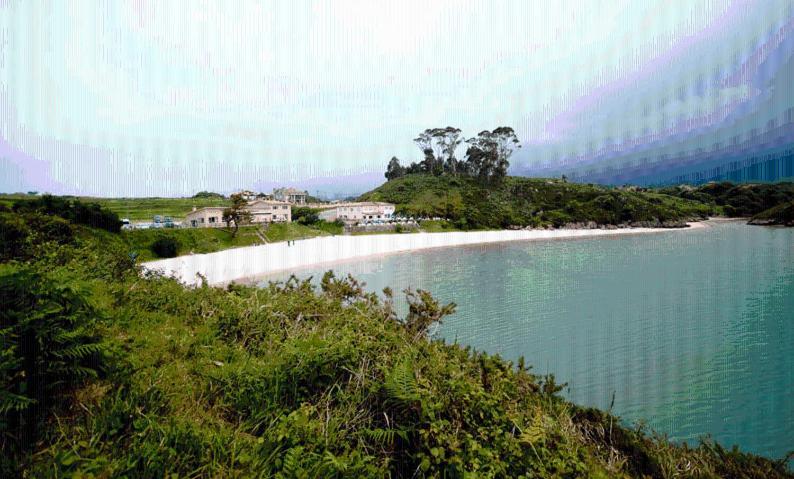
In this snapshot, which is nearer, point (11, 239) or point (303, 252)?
point (11, 239)

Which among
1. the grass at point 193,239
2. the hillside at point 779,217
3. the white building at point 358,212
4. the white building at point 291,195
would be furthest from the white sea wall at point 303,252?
the hillside at point 779,217

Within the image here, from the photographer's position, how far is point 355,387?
361 cm

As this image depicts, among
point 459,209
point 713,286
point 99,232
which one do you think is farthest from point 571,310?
point 459,209

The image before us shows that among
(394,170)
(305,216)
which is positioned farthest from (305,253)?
(394,170)

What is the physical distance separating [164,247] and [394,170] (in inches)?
3588

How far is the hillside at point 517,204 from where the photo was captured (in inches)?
2987

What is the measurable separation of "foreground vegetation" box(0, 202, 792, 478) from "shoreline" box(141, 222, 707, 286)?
1396 cm

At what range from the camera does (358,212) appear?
242ft

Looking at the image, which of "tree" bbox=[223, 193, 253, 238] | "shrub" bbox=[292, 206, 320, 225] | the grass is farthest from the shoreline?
"shrub" bbox=[292, 206, 320, 225]

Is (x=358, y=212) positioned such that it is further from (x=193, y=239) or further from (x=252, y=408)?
(x=252, y=408)

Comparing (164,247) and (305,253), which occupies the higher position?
(164,247)

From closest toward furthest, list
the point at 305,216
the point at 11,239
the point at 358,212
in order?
the point at 11,239 → the point at 305,216 → the point at 358,212

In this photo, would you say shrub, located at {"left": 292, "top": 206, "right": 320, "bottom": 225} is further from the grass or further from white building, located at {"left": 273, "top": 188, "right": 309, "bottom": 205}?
white building, located at {"left": 273, "top": 188, "right": 309, "bottom": 205}

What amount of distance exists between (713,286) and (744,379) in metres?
15.4
